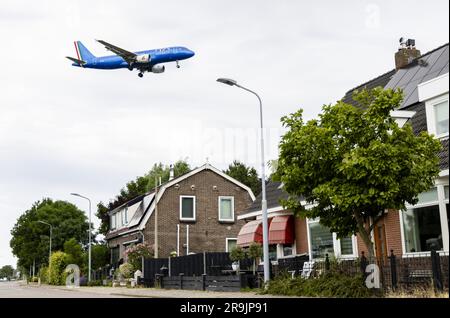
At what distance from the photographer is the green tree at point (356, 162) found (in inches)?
643

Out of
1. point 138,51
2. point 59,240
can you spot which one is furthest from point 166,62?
point 59,240

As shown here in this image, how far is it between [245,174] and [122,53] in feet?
117

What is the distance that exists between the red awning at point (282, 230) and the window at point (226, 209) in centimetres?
1630

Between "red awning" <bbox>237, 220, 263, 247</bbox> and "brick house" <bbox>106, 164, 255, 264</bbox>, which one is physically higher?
"brick house" <bbox>106, 164, 255, 264</bbox>

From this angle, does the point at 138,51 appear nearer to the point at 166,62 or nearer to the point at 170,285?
the point at 166,62

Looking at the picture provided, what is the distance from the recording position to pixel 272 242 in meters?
27.2

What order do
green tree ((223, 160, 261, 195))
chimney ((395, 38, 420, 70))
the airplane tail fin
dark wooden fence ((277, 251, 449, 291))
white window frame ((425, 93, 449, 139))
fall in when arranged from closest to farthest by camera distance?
dark wooden fence ((277, 251, 449, 291)), white window frame ((425, 93, 449, 139)), chimney ((395, 38, 420, 70)), the airplane tail fin, green tree ((223, 160, 261, 195))

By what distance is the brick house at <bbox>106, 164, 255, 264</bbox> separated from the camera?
136ft

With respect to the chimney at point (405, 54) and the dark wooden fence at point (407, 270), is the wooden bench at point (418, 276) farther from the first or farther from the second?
the chimney at point (405, 54)

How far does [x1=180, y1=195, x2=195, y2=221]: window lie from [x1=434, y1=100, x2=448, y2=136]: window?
2504 cm

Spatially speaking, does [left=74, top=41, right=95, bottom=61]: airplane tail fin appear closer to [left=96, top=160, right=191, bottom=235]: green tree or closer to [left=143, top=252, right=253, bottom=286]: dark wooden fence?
[left=143, top=252, right=253, bottom=286]: dark wooden fence

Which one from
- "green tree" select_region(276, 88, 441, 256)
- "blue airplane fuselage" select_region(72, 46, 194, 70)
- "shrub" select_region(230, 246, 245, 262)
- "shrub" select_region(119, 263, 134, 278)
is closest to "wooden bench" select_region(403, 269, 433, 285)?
"green tree" select_region(276, 88, 441, 256)

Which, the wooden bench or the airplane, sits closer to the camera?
the wooden bench

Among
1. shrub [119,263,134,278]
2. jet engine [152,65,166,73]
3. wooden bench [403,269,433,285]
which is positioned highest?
jet engine [152,65,166,73]
